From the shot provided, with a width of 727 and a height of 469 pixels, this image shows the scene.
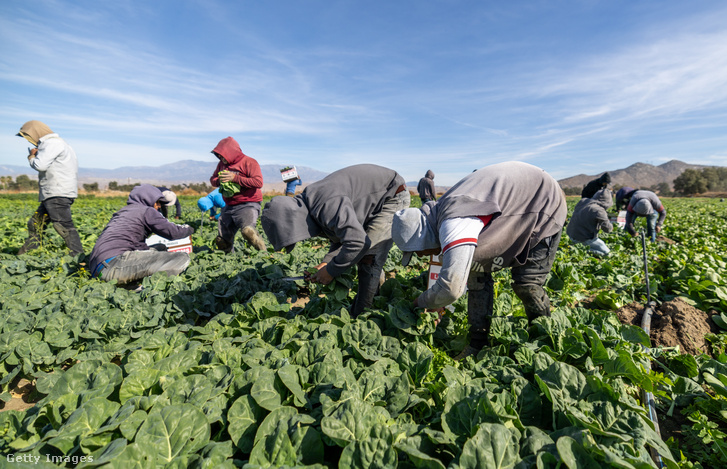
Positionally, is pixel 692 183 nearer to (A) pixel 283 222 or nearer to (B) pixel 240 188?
(B) pixel 240 188

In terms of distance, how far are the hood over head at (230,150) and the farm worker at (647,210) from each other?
869 cm

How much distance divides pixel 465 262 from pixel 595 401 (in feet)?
3.06

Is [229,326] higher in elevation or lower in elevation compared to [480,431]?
lower

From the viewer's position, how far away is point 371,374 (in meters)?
2.03

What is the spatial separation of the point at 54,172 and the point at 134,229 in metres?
1.95

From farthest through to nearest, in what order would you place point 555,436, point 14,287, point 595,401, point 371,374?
point 14,287, point 371,374, point 595,401, point 555,436

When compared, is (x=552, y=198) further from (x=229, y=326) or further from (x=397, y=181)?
(x=229, y=326)

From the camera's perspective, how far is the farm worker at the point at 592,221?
6.64m

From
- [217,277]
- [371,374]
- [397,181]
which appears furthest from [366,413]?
[217,277]

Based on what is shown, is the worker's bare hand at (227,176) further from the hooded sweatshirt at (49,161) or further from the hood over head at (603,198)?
the hood over head at (603,198)

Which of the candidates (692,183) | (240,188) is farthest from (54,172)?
(692,183)

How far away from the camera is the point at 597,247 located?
7.04m

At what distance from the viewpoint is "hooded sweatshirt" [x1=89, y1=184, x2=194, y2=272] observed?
484 cm

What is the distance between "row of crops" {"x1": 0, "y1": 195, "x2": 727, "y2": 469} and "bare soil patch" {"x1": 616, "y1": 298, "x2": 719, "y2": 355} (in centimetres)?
18
